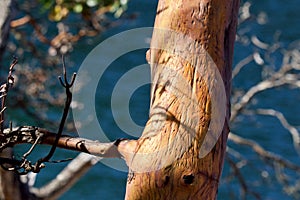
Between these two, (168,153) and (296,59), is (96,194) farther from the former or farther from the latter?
(168,153)

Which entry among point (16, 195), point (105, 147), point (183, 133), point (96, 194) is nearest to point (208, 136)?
point (183, 133)

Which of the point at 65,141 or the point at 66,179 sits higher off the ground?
the point at 65,141

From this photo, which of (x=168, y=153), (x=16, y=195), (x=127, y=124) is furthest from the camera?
(x=16, y=195)

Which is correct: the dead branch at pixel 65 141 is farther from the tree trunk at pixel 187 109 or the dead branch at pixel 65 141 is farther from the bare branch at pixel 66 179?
the bare branch at pixel 66 179

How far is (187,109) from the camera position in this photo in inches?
38.1

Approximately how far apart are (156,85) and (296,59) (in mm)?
1935

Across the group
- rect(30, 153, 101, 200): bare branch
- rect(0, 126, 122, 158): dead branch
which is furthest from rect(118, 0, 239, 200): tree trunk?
rect(30, 153, 101, 200): bare branch

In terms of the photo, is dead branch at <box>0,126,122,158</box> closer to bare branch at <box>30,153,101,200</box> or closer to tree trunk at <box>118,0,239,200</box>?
tree trunk at <box>118,0,239,200</box>

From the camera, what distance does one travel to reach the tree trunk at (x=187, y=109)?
3.12 ft

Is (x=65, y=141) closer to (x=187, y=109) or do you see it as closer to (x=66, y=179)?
(x=187, y=109)

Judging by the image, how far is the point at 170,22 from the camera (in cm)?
100

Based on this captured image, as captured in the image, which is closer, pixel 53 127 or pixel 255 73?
pixel 53 127

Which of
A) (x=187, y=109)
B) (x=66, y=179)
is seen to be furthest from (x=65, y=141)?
(x=66, y=179)

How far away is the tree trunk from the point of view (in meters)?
0.95
